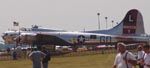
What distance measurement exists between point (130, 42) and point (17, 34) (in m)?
17.3

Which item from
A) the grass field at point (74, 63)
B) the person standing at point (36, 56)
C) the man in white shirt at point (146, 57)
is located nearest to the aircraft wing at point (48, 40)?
the grass field at point (74, 63)

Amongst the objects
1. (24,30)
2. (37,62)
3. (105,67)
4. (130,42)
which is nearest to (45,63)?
(37,62)

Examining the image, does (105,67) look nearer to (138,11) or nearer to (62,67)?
(62,67)

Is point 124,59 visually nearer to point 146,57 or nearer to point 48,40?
point 146,57

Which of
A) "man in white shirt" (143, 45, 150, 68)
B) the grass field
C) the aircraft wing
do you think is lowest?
the grass field

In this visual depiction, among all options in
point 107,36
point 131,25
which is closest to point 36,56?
point 107,36

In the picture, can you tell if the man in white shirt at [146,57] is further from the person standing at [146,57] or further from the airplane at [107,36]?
the airplane at [107,36]

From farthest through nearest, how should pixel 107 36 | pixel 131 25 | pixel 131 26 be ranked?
1. pixel 107 36
2. pixel 131 25
3. pixel 131 26

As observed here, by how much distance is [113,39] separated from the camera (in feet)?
217

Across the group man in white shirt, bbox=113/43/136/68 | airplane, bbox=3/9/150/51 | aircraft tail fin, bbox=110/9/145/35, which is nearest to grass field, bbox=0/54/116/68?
man in white shirt, bbox=113/43/136/68

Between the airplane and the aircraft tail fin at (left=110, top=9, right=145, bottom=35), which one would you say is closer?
the airplane

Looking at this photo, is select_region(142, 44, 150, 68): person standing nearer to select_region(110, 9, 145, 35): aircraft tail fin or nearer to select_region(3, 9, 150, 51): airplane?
select_region(3, 9, 150, 51): airplane

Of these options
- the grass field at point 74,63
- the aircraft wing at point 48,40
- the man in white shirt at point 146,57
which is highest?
the man in white shirt at point 146,57

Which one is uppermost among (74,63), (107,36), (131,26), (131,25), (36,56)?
(131,25)
